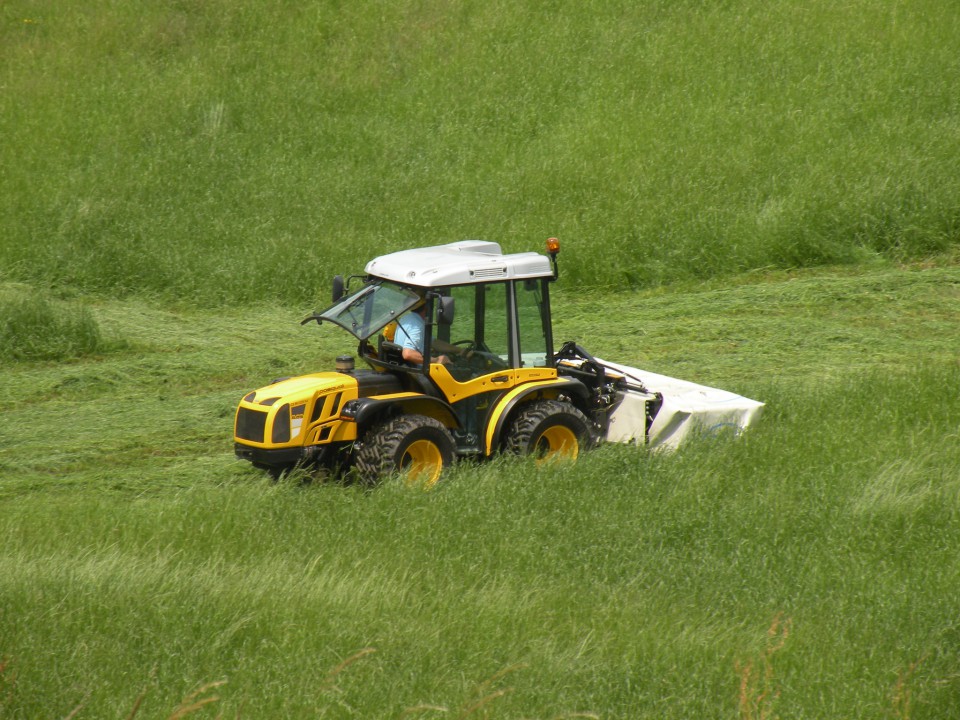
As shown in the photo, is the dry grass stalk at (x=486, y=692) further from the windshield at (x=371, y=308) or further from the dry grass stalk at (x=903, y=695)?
the windshield at (x=371, y=308)

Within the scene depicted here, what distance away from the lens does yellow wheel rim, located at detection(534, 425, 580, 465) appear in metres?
8.10

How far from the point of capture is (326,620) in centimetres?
553

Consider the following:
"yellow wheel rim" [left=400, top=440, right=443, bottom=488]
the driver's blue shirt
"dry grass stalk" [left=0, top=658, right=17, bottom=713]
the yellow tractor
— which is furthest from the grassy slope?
the driver's blue shirt

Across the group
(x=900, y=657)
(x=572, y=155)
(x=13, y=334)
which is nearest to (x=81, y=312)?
(x=13, y=334)

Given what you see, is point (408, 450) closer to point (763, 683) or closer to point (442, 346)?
point (442, 346)

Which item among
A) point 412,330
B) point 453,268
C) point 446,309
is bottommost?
point 412,330

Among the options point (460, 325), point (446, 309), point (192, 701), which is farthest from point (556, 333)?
point (192, 701)

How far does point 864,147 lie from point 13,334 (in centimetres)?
1200

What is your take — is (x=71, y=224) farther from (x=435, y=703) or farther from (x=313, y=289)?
(x=435, y=703)

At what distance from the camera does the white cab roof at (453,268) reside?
7.71m

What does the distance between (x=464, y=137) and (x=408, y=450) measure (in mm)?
11536

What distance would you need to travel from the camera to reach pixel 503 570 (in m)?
6.31

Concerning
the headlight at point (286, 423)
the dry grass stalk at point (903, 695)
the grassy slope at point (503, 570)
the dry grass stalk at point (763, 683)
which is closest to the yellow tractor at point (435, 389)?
the headlight at point (286, 423)

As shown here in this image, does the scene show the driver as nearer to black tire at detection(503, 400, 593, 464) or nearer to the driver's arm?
the driver's arm
